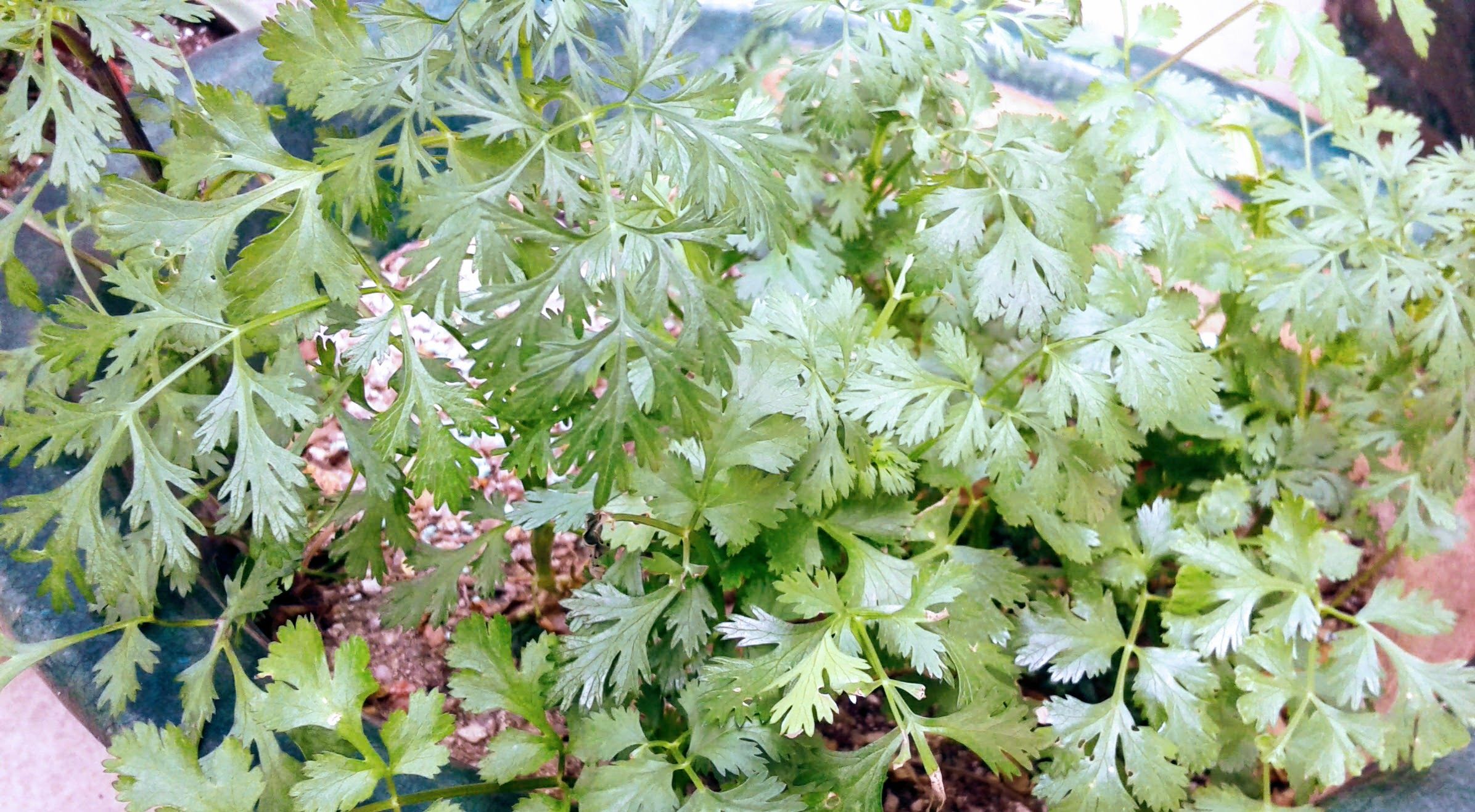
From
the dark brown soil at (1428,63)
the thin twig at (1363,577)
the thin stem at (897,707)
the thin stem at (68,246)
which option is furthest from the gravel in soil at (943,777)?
the dark brown soil at (1428,63)

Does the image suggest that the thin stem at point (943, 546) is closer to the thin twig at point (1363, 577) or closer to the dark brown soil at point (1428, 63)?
the thin twig at point (1363, 577)

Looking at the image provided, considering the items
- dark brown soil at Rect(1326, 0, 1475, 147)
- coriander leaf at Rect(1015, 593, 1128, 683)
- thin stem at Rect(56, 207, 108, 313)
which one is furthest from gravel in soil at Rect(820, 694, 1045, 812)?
dark brown soil at Rect(1326, 0, 1475, 147)

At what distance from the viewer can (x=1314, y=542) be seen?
838 millimetres

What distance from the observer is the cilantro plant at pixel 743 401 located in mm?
612

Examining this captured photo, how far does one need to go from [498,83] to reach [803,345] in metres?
0.31

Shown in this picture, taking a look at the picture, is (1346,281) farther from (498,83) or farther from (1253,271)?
(498,83)

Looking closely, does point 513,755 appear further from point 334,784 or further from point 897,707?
point 897,707

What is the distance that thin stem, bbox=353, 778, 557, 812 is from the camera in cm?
66

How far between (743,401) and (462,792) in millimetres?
365

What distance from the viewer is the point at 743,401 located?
2.34 ft

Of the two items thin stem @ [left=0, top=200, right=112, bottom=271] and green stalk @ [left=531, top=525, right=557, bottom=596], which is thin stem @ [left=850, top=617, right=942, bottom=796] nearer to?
green stalk @ [left=531, top=525, right=557, bottom=596]

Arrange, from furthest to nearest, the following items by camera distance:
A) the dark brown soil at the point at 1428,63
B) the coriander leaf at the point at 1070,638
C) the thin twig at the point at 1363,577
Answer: the dark brown soil at the point at 1428,63
the thin twig at the point at 1363,577
the coriander leaf at the point at 1070,638

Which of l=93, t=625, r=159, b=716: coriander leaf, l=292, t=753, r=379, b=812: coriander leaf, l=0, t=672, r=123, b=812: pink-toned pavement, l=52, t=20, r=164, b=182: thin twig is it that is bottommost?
l=0, t=672, r=123, b=812: pink-toned pavement

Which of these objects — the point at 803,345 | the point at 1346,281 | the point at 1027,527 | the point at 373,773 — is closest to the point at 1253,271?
the point at 1346,281
